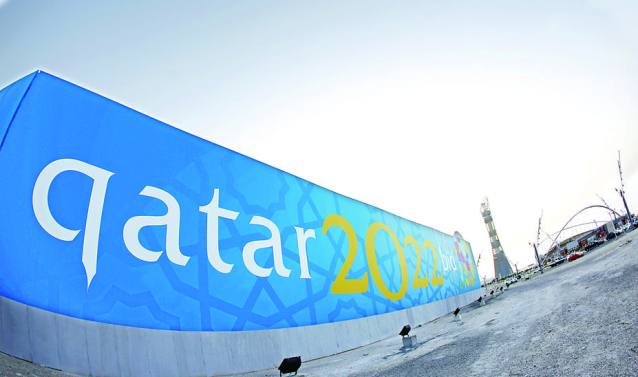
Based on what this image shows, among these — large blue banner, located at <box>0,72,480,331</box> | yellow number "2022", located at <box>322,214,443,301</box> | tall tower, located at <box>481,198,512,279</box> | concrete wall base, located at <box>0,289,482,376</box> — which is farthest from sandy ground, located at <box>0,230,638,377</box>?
tall tower, located at <box>481,198,512,279</box>

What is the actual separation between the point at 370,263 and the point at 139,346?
13.2 metres

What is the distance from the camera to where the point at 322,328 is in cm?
1360

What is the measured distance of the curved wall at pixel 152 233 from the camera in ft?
23.8

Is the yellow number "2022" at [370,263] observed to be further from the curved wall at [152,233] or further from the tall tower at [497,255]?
the tall tower at [497,255]

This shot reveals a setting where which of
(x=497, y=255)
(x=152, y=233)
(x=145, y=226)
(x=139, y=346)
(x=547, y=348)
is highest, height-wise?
(x=145, y=226)

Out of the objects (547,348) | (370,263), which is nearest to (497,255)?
(370,263)

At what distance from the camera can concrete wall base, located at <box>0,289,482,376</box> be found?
6398 mm

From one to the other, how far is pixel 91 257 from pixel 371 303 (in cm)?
1342

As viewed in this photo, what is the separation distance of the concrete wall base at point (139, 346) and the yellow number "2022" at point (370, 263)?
3.33 metres

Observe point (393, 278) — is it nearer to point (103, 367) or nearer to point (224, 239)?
point (224, 239)

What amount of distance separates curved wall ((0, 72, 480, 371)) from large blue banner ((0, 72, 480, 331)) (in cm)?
3

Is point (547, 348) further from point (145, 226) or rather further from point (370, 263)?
point (370, 263)

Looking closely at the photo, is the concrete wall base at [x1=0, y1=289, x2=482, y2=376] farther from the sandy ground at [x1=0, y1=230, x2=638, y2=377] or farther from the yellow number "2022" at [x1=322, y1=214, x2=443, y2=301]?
the yellow number "2022" at [x1=322, y1=214, x2=443, y2=301]

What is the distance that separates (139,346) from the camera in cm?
791
